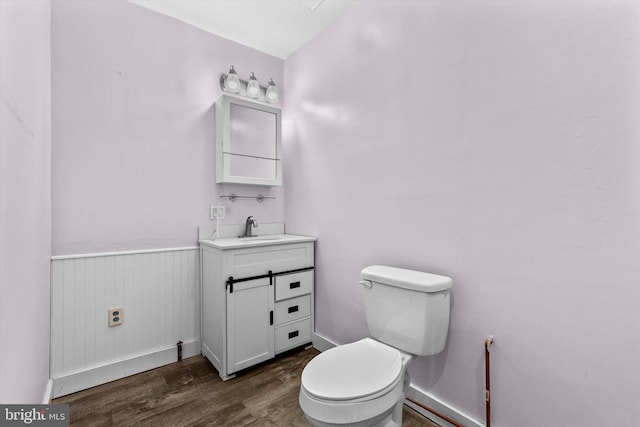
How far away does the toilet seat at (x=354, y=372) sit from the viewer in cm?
103

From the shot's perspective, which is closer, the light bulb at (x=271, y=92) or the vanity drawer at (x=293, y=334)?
the vanity drawer at (x=293, y=334)

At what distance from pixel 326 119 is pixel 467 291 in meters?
1.48

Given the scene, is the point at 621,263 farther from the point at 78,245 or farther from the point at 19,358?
the point at 78,245

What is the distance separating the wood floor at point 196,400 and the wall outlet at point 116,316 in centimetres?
36

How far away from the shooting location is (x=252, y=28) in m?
2.20

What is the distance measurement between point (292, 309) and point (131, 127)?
167 cm

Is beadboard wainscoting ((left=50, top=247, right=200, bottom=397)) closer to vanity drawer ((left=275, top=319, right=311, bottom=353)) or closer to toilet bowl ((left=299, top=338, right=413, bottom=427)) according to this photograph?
vanity drawer ((left=275, top=319, right=311, bottom=353))

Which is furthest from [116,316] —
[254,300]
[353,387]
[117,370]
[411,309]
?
[411,309]

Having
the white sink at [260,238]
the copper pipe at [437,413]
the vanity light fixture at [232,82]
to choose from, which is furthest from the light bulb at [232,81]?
the copper pipe at [437,413]

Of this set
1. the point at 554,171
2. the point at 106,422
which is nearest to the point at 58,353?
the point at 106,422

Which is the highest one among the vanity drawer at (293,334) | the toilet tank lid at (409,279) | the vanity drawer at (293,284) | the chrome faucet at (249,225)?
the chrome faucet at (249,225)

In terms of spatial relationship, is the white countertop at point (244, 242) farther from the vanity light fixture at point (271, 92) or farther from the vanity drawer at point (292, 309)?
the vanity light fixture at point (271, 92)

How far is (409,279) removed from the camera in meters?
1.35

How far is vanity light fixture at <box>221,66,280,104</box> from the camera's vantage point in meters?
2.21
